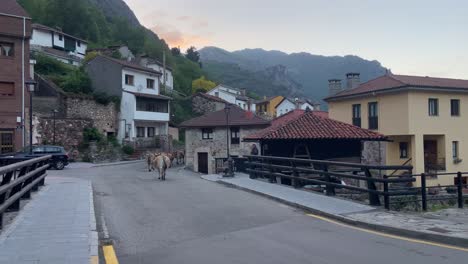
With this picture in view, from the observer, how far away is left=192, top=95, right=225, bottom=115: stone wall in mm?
73125

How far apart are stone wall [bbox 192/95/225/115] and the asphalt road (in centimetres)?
6008

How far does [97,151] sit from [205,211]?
3511cm

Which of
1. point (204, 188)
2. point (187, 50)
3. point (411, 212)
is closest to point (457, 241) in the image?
point (411, 212)

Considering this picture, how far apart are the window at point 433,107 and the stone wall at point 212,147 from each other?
47.3 ft

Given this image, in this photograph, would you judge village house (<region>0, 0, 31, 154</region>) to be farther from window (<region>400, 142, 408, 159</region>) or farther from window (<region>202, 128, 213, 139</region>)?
window (<region>400, 142, 408, 159</region>)

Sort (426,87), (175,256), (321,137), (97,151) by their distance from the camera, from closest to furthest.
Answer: (175,256), (321,137), (426,87), (97,151)

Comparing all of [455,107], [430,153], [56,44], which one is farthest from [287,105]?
[455,107]

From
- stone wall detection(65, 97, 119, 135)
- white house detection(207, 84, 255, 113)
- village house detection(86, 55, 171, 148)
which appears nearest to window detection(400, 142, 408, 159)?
village house detection(86, 55, 171, 148)

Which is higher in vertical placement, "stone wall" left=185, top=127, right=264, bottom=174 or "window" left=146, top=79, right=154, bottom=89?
"window" left=146, top=79, right=154, bottom=89

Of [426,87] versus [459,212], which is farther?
[426,87]

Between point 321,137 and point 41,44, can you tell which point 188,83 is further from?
point 321,137

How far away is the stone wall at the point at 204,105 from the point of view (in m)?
73.1

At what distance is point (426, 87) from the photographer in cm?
3694

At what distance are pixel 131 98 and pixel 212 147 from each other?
556 inches
